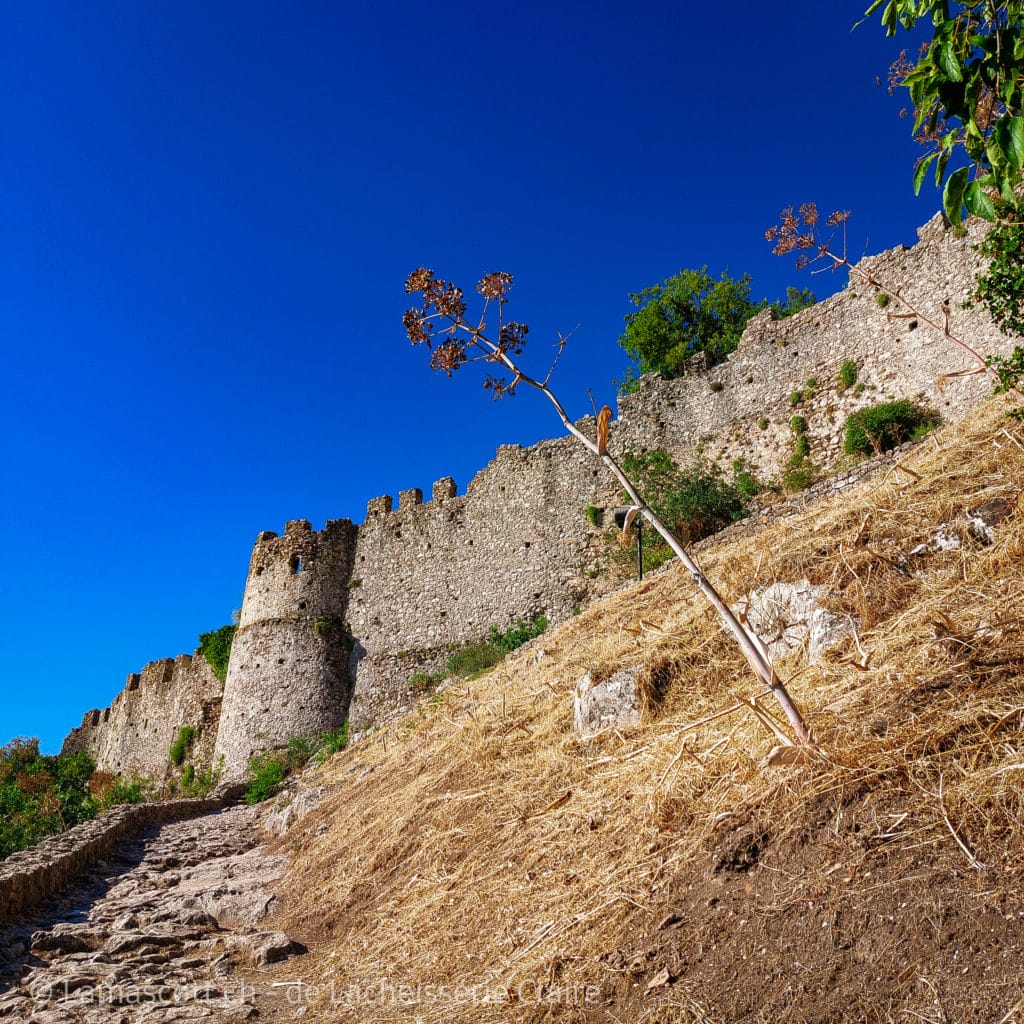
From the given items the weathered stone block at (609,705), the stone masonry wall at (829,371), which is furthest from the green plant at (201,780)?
the weathered stone block at (609,705)

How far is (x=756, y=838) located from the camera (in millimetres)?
2697

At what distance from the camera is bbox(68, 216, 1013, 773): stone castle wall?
13.4m

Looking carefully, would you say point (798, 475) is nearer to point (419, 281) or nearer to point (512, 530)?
point (512, 530)

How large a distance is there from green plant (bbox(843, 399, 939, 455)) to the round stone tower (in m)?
12.6

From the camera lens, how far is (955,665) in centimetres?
297

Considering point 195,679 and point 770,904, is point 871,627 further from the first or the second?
point 195,679

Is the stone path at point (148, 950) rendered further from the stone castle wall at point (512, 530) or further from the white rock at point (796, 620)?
the stone castle wall at point (512, 530)

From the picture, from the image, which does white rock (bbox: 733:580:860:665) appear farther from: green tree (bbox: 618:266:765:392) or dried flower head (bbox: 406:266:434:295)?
green tree (bbox: 618:266:765:392)

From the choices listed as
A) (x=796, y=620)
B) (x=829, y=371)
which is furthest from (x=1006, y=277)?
(x=829, y=371)

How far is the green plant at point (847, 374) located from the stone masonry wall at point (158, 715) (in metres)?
18.4

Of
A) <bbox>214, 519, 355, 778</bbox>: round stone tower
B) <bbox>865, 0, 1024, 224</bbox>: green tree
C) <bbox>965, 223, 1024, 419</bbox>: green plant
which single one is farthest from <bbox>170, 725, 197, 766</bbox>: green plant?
<bbox>865, 0, 1024, 224</bbox>: green tree

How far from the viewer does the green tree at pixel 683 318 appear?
80.4 ft

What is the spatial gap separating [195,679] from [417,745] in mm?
20115

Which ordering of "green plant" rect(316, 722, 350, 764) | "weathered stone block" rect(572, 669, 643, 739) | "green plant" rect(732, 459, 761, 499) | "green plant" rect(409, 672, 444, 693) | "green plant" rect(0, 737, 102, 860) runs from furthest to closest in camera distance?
"green plant" rect(409, 672, 444, 693) → "green plant" rect(732, 459, 761, 499) → "green plant" rect(316, 722, 350, 764) → "green plant" rect(0, 737, 102, 860) → "weathered stone block" rect(572, 669, 643, 739)
